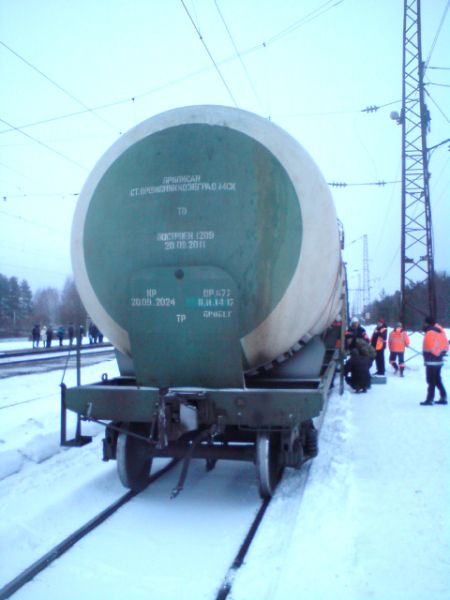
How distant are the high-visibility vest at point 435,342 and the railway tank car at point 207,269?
5188 mm

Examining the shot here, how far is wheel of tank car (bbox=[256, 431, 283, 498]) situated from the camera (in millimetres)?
4910

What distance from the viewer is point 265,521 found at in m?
4.79

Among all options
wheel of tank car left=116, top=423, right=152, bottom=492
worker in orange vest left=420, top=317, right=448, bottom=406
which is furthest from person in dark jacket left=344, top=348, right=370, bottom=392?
wheel of tank car left=116, top=423, right=152, bottom=492

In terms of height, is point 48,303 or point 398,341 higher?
point 48,303

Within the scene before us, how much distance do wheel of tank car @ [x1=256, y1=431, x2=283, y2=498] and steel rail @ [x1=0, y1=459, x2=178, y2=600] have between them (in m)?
1.42

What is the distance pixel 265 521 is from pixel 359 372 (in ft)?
24.4

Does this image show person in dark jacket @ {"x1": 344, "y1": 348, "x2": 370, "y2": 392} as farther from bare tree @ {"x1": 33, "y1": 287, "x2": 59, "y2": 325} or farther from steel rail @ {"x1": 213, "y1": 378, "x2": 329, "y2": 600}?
bare tree @ {"x1": 33, "y1": 287, "x2": 59, "y2": 325}

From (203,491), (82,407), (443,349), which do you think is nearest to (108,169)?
(82,407)

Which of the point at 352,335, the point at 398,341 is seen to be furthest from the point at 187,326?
the point at 398,341

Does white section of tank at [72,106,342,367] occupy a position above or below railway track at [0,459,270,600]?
above

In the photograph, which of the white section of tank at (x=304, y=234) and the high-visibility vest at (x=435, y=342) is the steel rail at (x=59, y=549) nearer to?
the white section of tank at (x=304, y=234)

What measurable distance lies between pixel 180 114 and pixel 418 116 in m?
15.5

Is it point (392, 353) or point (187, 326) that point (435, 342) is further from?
point (187, 326)

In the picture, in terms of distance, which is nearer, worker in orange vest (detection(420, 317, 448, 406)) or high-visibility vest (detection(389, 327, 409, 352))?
worker in orange vest (detection(420, 317, 448, 406))
